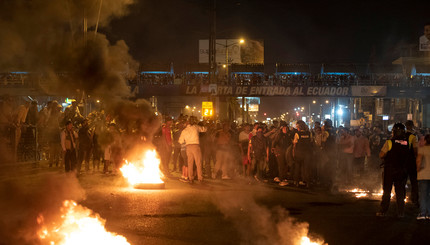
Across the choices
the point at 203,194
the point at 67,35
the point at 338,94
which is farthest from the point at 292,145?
the point at 338,94

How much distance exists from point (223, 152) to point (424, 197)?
23.1ft

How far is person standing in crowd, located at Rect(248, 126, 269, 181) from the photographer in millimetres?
14438

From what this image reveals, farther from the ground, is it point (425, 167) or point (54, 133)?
point (54, 133)

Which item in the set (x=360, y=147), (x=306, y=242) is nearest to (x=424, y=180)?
(x=306, y=242)

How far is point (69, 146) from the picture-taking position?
543 inches

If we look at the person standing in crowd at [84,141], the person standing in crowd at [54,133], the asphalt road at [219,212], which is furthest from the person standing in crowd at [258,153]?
the person standing in crowd at [54,133]

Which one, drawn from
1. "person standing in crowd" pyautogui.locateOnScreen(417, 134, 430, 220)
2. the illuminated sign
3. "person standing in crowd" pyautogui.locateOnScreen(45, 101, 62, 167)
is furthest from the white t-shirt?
the illuminated sign

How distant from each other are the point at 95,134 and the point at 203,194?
5.72 m

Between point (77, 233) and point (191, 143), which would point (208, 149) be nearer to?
point (191, 143)

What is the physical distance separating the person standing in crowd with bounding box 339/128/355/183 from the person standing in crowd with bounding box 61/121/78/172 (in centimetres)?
867

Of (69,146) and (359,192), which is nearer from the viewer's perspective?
(359,192)

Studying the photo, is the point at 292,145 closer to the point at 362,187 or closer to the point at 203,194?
the point at 362,187

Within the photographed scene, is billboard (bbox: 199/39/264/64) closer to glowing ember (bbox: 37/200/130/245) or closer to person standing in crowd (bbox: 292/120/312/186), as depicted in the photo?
person standing in crowd (bbox: 292/120/312/186)

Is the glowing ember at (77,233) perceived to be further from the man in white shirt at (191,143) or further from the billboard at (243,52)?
the billboard at (243,52)
